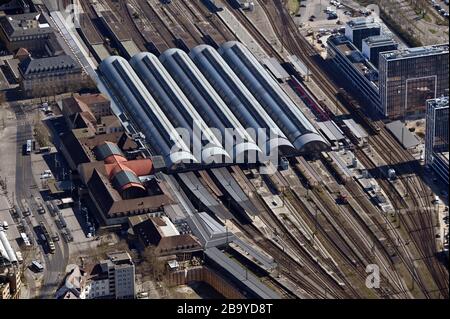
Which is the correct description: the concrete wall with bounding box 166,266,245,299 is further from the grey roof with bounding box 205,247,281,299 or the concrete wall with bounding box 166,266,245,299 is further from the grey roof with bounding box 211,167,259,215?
the grey roof with bounding box 211,167,259,215

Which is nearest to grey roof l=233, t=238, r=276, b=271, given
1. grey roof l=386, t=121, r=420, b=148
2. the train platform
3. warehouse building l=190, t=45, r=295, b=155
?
warehouse building l=190, t=45, r=295, b=155

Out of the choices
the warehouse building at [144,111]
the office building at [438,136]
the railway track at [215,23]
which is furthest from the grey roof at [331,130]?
the railway track at [215,23]

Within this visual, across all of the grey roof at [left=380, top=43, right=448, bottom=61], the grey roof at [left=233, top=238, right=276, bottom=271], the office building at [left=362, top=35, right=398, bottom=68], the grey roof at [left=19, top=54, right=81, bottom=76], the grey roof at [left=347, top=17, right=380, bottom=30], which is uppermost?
the grey roof at [left=347, top=17, right=380, bottom=30]

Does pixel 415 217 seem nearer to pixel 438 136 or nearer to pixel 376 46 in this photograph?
pixel 438 136

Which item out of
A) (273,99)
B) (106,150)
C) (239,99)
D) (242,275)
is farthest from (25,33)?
(242,275)
